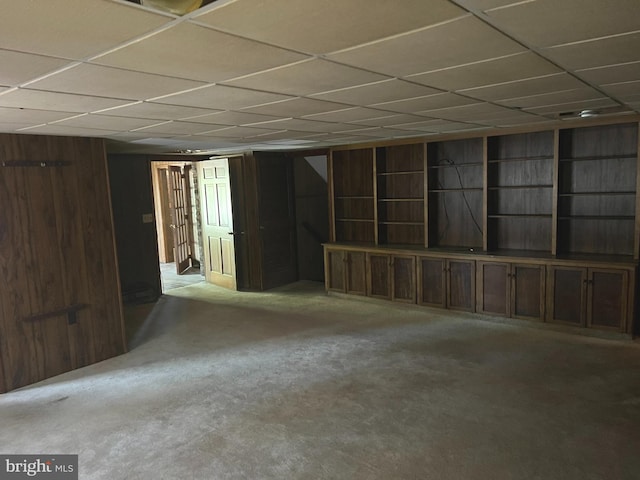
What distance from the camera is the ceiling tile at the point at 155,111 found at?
9.32 ft

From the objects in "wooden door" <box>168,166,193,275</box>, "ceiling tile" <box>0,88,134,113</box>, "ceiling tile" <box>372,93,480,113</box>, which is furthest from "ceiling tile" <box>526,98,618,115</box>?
"wooden door" <box>168,166,193,275</box>

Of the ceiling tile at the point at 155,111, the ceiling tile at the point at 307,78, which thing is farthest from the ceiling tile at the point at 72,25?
the ceiling tile at the point at 155,111

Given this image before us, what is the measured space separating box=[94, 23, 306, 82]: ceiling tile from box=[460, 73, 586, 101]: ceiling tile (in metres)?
1.39

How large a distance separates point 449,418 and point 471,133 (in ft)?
10.8

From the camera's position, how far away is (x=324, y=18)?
1531 mm

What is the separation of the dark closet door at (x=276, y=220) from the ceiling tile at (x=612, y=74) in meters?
4.87

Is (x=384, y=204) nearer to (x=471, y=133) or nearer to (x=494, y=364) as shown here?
(x=471, y=133)

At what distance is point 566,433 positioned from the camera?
9.41ft

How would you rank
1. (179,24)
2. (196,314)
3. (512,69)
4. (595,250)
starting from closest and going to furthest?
(179,24) < (512,69) < (595,250) < (196,314)

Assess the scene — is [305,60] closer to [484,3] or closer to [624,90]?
[484,3]

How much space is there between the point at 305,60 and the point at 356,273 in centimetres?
448

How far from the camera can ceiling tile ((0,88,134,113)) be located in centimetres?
237

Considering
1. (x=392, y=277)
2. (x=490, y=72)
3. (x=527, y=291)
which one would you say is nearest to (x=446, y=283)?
(x=392, y=277)

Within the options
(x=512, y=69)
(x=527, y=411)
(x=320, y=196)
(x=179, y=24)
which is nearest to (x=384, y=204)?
(x=320, y=196)
